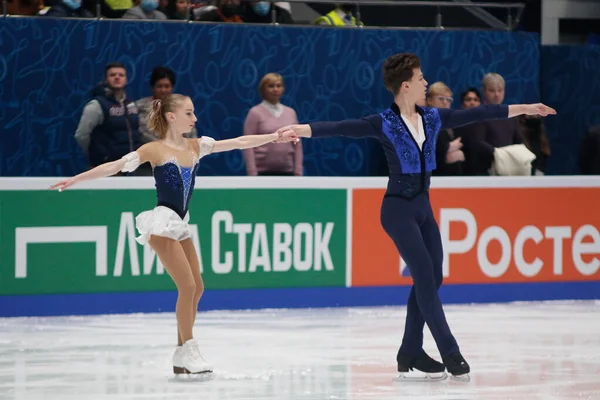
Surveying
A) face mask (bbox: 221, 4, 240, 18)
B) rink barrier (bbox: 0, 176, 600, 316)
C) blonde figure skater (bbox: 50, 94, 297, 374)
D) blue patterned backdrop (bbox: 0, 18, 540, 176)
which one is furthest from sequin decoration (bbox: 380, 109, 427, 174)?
face mask (bbox: 221, 4, 240, 18)

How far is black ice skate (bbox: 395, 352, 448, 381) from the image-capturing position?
6352 mm

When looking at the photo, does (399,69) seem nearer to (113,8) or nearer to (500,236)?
(500,236)

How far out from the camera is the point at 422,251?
6129 millimetres

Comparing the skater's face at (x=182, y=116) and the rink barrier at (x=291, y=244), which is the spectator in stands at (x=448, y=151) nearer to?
the rink barrier at (x=291, y=244)

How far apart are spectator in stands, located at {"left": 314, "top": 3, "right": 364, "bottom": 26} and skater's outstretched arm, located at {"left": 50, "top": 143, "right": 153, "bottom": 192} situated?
5.28 meters

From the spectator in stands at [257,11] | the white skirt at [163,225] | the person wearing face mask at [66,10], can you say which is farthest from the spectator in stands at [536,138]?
the white skirt at [163,225]

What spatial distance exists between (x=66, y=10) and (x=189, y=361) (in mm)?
4767

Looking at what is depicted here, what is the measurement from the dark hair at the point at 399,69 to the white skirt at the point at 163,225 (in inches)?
49.9

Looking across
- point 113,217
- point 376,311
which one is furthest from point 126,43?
point 376,311

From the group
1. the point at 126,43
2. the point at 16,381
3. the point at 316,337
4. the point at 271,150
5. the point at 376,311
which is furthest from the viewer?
the point at 126,43

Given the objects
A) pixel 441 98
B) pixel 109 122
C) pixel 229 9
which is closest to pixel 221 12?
pixel 229 9

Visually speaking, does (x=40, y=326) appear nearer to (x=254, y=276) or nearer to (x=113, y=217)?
(x=113, y=217)

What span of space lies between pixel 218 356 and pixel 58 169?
3.84 m

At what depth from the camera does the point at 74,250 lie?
28.4ft
